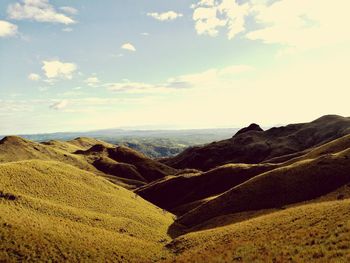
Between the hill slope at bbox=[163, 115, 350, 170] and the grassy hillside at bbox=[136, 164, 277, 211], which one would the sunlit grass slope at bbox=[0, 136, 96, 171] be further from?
the hill slope at bbox=[163, 115, 350, 170]

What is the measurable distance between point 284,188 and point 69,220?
39.3m

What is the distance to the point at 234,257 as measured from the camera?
97.0 feet

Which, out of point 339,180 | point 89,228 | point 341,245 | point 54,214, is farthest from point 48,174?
point 339,180

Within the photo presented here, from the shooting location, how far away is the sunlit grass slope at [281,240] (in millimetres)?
24734

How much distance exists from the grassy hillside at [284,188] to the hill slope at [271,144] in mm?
101810

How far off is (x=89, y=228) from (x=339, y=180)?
43.7 m

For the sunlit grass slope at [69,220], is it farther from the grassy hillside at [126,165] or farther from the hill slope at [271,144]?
the hill slope at [271,144]

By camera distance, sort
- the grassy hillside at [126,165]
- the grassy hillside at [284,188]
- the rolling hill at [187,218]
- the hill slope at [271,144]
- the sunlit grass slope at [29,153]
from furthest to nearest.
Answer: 1. the hill slope at [271,144]
2. the grassy hillside at [126,165]
3. the sunlit grass slope at [29,153]
4. the grassy hillside at [284,188]
5. the rolling hill at [187,218]

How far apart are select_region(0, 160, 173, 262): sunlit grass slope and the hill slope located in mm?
120119

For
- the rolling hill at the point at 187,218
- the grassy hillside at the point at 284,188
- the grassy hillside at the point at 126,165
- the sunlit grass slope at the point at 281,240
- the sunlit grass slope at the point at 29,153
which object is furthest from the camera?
the grassy hillside at the point at 126,165

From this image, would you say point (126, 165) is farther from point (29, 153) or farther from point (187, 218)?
point (187, 218)

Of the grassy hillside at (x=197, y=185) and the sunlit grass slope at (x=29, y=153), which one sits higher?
the sunlit grass slope at (x=29, y=153)

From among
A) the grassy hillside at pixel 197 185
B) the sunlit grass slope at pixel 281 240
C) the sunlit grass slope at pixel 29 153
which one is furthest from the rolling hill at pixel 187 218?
the sunlit grass slope at pixel 29 153

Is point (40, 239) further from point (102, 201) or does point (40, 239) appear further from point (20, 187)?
point (102, 201)
